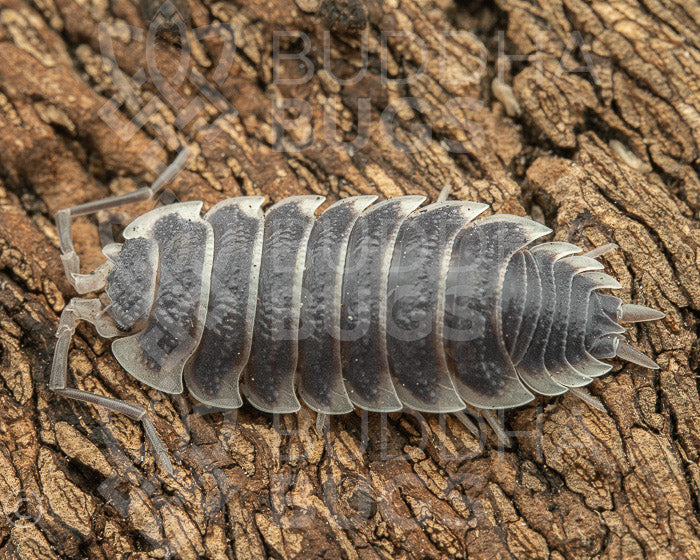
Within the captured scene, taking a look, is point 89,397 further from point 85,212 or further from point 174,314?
point 85,212

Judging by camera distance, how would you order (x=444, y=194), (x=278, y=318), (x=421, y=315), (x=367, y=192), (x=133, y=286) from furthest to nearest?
(x=367, y=192) < (x=444, y=194) < (x=133, y=286) < (x=278, y=318) < (x=421, y=315)

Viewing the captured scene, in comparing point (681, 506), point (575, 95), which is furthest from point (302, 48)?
point (681, 506)

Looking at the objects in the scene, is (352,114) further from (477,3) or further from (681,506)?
(681,506)

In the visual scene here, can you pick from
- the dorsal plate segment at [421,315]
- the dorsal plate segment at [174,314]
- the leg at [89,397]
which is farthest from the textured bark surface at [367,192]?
the dorsal plate segment at [421,315]

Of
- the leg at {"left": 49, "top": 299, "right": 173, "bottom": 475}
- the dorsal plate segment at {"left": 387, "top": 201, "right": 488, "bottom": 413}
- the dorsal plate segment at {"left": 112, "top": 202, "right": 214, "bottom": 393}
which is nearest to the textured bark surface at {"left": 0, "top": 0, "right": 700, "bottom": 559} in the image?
the leg at {"left": 49, "top": 299, "right": 173, "bottom": 475}

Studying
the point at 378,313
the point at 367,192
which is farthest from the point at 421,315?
the point at 367,192

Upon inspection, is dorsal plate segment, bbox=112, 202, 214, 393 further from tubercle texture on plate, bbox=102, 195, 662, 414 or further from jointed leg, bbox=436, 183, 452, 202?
jointed leg, bbox=436, 183, 452, 202
